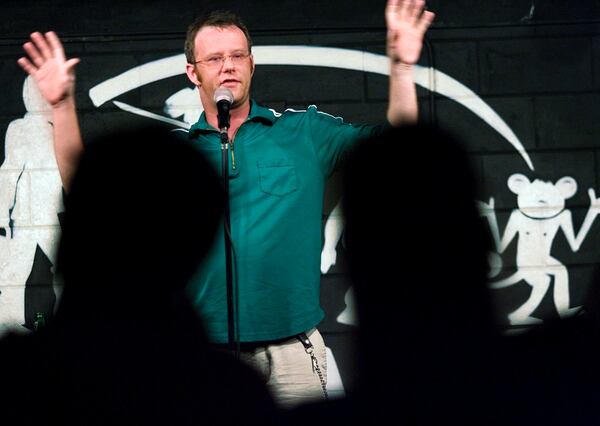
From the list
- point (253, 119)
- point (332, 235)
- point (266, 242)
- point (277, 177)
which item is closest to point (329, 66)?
point (332, 235)

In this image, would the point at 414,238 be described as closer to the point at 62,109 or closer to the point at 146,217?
the point at 146,217

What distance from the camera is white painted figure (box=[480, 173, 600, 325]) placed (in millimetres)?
4316

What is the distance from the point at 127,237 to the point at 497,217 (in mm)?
2203

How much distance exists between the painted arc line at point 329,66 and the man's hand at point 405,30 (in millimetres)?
2280

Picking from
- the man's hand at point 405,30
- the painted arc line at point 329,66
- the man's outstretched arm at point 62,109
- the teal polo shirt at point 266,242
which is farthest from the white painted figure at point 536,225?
the man's outstretched arm at point 62,109

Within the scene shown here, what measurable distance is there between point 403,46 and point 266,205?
22.1 inches

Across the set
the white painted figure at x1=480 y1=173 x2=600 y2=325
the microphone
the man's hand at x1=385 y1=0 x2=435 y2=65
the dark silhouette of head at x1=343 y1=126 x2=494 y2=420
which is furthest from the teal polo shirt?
the white painted figure at x1=480 y1=173 x2=600 y2=325

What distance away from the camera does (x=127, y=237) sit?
3.00 meters

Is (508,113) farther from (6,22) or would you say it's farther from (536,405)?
(536,405)

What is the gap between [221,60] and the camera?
7.30 ft

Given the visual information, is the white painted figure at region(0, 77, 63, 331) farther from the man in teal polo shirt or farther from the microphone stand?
the microphone stand

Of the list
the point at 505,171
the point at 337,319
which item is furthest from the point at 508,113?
the point at 337,319

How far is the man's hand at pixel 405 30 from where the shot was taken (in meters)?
2.02

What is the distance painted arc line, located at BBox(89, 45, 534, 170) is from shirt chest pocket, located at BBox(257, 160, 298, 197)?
88.1 inches
